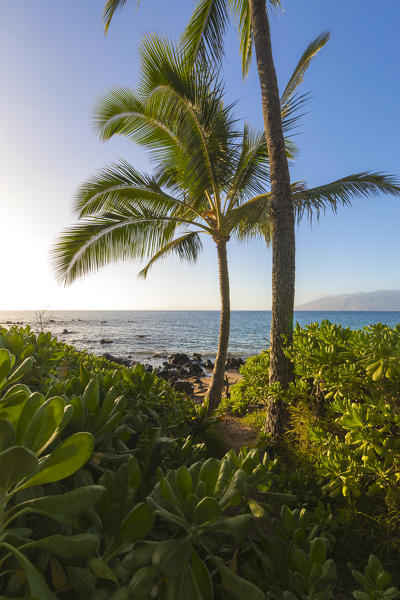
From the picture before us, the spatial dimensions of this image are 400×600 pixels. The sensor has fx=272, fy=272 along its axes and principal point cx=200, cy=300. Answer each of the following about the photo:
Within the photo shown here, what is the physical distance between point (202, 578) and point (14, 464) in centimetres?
48

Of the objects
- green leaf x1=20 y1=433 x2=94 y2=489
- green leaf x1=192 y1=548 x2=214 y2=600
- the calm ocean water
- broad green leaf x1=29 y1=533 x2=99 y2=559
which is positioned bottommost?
the calm ocean water

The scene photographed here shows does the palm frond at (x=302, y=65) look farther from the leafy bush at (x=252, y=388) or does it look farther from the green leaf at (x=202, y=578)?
the green leaf at (x=202, y=578)

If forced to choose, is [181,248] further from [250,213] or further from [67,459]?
[67,459]

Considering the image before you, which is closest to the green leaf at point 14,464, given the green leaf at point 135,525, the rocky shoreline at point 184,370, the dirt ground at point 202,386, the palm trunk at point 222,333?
the green leaf at point 135,525

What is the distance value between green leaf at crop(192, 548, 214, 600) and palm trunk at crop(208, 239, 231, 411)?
17.4 feet

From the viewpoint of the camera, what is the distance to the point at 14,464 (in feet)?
1.67

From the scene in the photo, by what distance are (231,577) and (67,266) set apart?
6.08 metres

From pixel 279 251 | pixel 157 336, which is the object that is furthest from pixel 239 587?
pixel 157 336

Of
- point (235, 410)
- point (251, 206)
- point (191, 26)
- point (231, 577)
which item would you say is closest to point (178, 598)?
point (231, 577)

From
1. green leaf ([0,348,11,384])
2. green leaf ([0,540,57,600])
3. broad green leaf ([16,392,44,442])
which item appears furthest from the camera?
green leaf ([0,348,11,384])

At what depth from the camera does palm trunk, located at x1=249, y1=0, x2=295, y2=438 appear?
11.1 feet

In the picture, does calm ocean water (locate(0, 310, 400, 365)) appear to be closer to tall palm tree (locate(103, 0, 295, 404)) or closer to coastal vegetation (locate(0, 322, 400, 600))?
tall palm tree (locate(103, 0, 295, 404))

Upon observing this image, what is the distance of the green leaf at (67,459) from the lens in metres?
0.60

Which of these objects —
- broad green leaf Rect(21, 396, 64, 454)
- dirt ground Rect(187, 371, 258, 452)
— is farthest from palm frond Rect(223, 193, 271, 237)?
broad green leaf Rect(21, 396, 64, 454)
